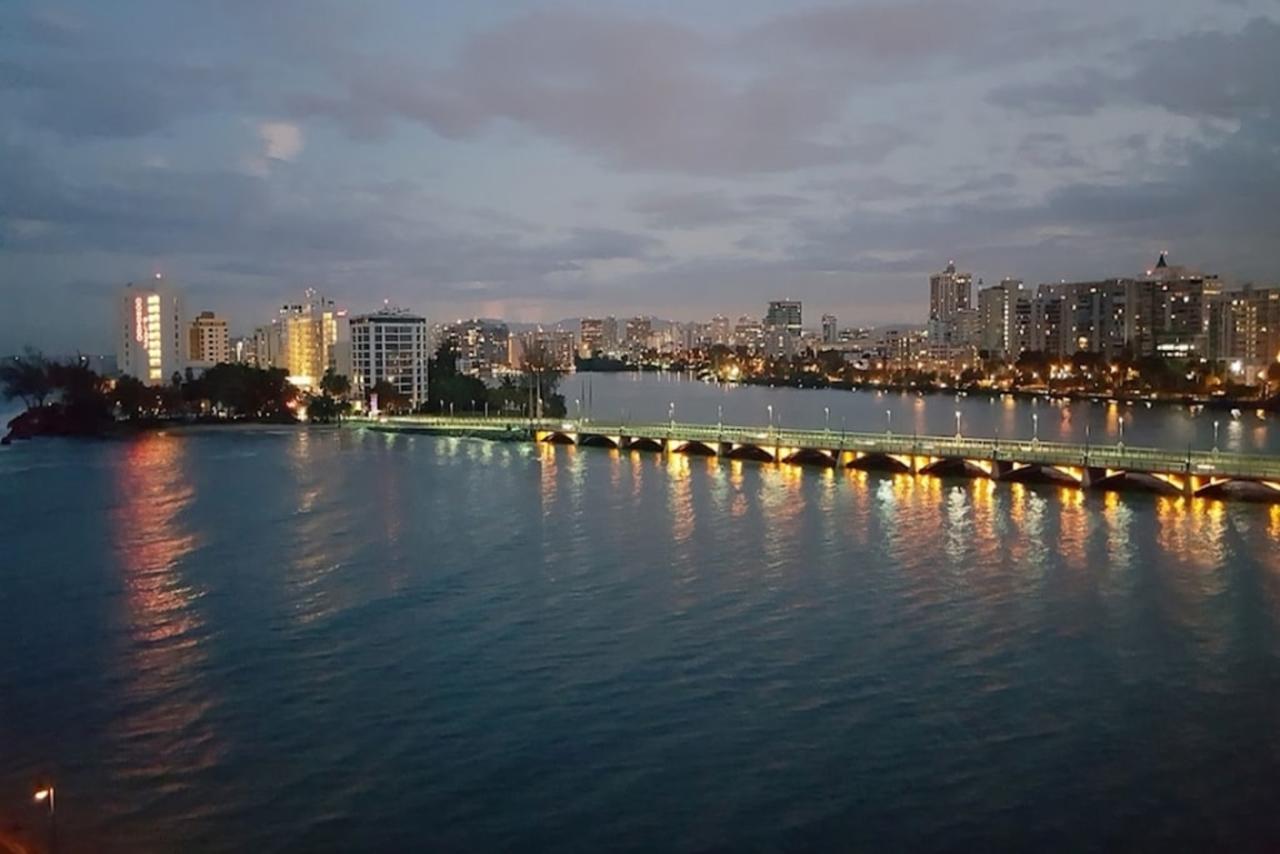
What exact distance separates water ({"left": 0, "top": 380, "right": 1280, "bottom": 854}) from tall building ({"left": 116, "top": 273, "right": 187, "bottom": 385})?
29.8 m

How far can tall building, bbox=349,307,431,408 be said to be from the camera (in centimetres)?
4288

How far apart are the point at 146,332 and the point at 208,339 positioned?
853 inches

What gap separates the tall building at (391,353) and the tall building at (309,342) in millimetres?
4972

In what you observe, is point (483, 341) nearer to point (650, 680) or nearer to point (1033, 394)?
point (1033, 394)

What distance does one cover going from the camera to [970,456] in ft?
60.5

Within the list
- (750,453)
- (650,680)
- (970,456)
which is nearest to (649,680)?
(650,680)

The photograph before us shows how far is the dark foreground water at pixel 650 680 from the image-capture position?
5.63 meters

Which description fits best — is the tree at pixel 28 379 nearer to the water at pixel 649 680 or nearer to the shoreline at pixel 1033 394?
the water at pixel 649 680

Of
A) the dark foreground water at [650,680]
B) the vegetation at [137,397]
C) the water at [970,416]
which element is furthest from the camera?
the vegetation at [137,397]

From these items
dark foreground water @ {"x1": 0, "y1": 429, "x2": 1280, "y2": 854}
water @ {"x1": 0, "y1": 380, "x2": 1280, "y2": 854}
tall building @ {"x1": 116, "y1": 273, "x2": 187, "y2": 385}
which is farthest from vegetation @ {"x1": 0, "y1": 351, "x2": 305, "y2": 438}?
dark foreground water @ {"x1": 0, "y1": 429, "x2": 1280, "y2": 854}

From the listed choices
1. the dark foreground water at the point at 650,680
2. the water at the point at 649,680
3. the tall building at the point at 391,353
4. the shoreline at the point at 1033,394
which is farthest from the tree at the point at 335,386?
the shoreline at the point at 1033,394

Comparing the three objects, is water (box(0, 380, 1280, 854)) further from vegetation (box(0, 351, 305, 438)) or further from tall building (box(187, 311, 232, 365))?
tall building (box(187, 311, 232, 365))

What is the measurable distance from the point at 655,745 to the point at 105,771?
3013 millimetres

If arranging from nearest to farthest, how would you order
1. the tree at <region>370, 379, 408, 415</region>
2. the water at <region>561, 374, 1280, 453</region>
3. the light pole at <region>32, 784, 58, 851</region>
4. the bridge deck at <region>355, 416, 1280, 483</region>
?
the light pole at <region>32, 784, 58, 851</region>, the bridge deck at <region>355, 416, 1280, 483</region>, the water at <region>561, 374, 1280, 453</region>, the tree at <region>370, 379, 408, 415</region>
